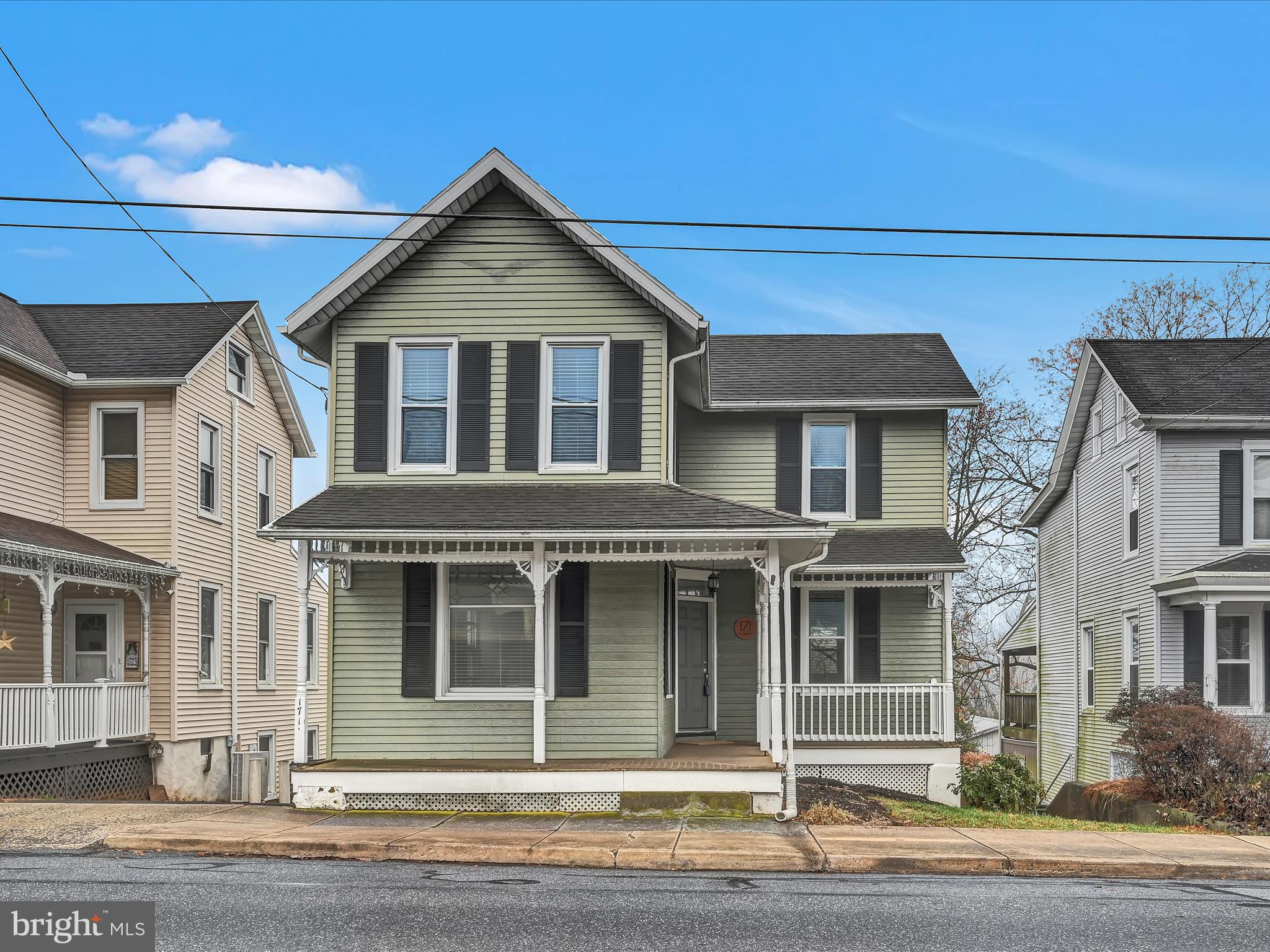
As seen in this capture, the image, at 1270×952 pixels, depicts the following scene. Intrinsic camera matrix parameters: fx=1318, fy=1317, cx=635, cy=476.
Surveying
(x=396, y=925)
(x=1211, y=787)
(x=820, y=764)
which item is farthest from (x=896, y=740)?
(x=396, y=925)

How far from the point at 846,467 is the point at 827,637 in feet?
9.34

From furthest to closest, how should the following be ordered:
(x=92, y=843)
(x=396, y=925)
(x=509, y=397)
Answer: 1. (x=509, y=397)
2. (x=92, y=843)
3. (x=396, y=925)

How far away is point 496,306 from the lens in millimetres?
17375

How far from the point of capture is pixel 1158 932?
8914 millimetres

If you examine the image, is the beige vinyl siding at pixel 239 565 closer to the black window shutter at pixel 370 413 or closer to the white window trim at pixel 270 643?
the white window trim at pixel 270 643

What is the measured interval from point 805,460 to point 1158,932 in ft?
43.8

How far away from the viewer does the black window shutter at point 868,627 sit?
2106cm

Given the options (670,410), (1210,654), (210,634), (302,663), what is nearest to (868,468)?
(670,410)

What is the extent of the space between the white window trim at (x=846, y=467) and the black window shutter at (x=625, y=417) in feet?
17.6

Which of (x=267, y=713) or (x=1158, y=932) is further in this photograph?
(x=267, y=713)

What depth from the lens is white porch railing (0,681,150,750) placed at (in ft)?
61.1

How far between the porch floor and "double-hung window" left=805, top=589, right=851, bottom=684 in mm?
4084

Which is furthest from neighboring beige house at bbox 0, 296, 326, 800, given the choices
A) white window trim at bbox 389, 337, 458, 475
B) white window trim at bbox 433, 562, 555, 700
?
white window trim at bbox 389, 337, 458, 475

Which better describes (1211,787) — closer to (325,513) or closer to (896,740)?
(896,740)
